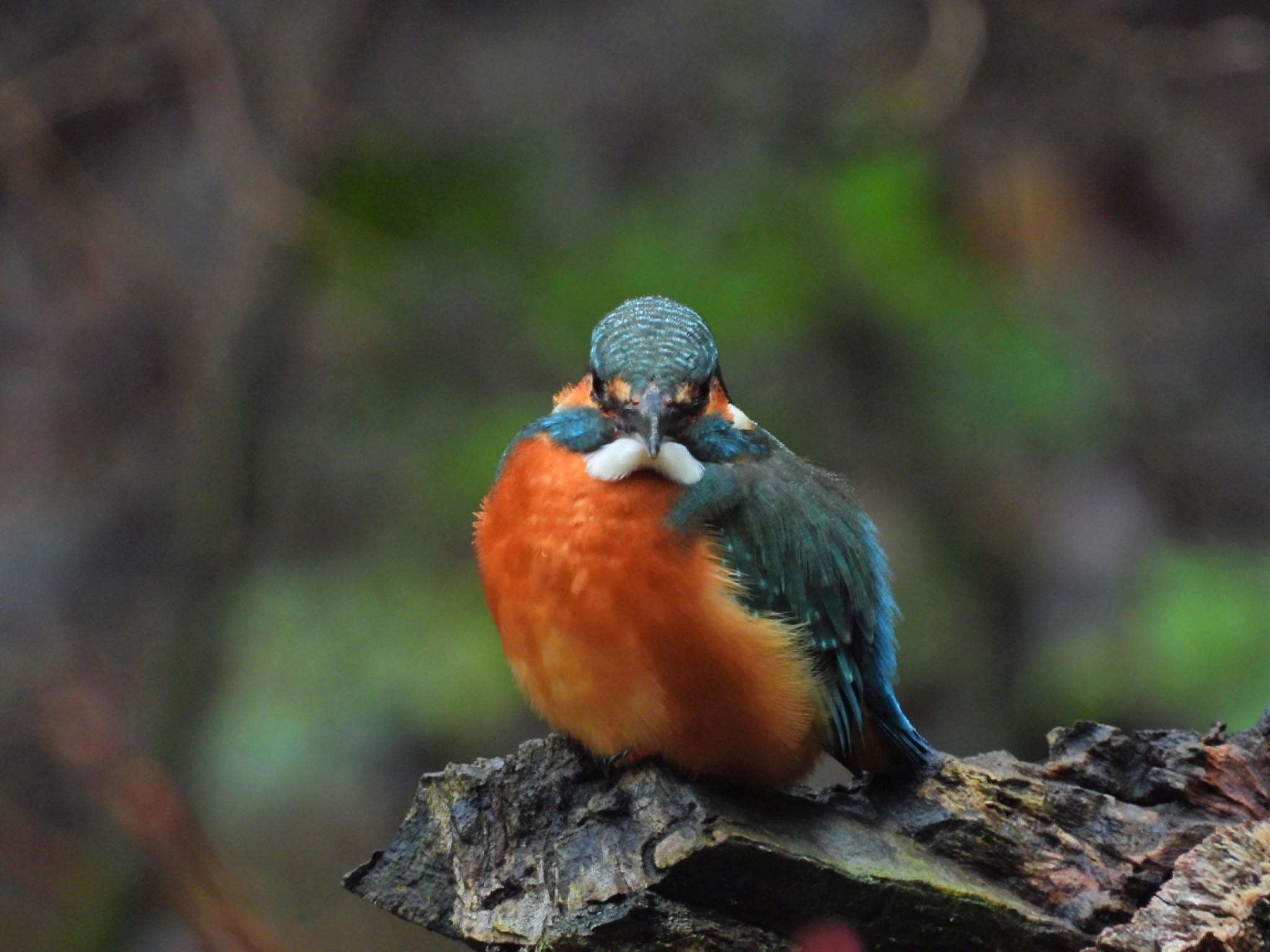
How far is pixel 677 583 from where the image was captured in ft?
9.25

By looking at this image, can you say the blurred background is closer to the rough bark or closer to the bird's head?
the rough bark

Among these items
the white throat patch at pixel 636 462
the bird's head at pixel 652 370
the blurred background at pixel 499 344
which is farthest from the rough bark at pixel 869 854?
the blurred background at pixel 499 344

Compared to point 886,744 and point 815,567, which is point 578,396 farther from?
point 886,744

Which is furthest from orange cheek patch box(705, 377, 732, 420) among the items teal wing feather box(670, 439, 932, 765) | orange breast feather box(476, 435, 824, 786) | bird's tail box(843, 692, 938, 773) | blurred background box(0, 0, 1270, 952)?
blurred background box(0, 0, 1270, 952)

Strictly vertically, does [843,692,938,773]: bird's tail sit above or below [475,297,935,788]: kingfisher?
below

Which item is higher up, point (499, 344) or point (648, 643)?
point (499, 344)

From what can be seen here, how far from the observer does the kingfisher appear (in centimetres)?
282

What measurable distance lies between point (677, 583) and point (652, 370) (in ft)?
1.41

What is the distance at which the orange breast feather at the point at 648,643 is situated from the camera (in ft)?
9.23

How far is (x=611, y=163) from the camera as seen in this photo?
7.40 meters

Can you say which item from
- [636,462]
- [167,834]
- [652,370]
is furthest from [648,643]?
[167,834]

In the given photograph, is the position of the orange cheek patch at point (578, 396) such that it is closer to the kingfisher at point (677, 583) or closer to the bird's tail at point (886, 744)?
the kingfisher at point (677, 583)

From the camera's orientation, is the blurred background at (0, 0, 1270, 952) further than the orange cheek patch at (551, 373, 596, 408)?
Yes

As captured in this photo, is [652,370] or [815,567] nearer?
[652,370]
